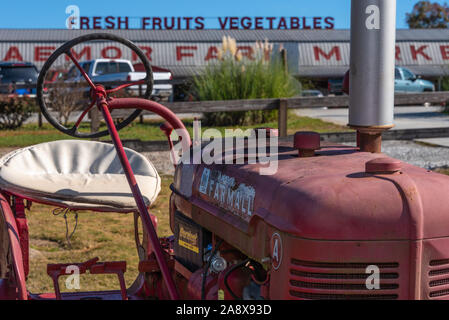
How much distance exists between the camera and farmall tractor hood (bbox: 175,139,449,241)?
1812 millimetres

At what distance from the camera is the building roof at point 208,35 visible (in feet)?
105

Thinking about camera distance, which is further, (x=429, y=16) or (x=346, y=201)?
(x=429, y=16)

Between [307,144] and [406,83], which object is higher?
[406,83]

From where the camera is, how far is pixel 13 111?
44.4 feet

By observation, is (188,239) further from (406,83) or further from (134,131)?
(406,83)

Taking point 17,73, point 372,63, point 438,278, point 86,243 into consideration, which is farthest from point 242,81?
point 438,278

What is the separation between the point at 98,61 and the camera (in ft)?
63.6

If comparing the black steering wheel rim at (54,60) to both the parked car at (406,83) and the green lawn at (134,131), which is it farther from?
the parked car at (406,83)

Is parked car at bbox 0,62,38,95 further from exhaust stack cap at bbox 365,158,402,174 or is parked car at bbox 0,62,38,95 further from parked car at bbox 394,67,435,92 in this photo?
exhaust stack cap at bbox 365,158,402,174

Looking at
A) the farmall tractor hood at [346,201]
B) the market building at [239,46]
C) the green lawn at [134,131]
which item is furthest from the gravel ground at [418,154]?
the market building at [239,46]

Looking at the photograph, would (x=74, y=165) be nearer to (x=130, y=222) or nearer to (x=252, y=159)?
(x=252, y=159)

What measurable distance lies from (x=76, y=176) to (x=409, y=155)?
23.6 ft

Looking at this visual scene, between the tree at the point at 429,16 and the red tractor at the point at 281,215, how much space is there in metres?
49.9

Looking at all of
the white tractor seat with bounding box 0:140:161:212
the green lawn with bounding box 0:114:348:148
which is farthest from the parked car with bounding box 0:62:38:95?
the white tractor seat with bounding box 0:140:161:212
